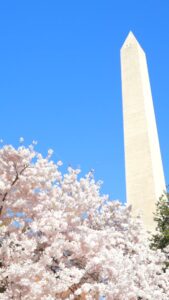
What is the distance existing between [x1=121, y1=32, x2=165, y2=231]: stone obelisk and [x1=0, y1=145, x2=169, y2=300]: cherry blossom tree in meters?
9.00

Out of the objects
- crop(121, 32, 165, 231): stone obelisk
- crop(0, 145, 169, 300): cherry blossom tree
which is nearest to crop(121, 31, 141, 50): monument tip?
crop(121, 32, 165, 231): stone obelisk

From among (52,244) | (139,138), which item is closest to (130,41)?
(139,138)

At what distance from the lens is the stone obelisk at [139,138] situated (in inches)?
698

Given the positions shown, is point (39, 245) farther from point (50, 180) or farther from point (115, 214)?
point (115, 214)

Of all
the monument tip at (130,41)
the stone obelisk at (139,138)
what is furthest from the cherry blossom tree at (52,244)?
the monument tip at (130,41)

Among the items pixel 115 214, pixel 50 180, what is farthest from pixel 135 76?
pixel 50 180

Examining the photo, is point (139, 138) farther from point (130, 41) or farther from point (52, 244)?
point (52, 244)

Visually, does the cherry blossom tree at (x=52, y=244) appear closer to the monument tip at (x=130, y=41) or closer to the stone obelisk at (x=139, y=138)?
the stone obelisk at (x=139, y=138)

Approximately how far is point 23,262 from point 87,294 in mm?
1225

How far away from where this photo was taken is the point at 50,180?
7.94 m

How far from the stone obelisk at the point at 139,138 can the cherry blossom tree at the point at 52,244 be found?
9.00 m

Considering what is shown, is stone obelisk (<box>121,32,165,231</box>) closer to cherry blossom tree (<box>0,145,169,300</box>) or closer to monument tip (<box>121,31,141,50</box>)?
monument tip (<box>121,31,141,50</box>)

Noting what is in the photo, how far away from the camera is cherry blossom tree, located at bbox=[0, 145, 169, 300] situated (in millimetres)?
6148

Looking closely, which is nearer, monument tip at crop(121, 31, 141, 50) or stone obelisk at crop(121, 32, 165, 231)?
stone obelisk at crop(121, 32, 165, 231)
